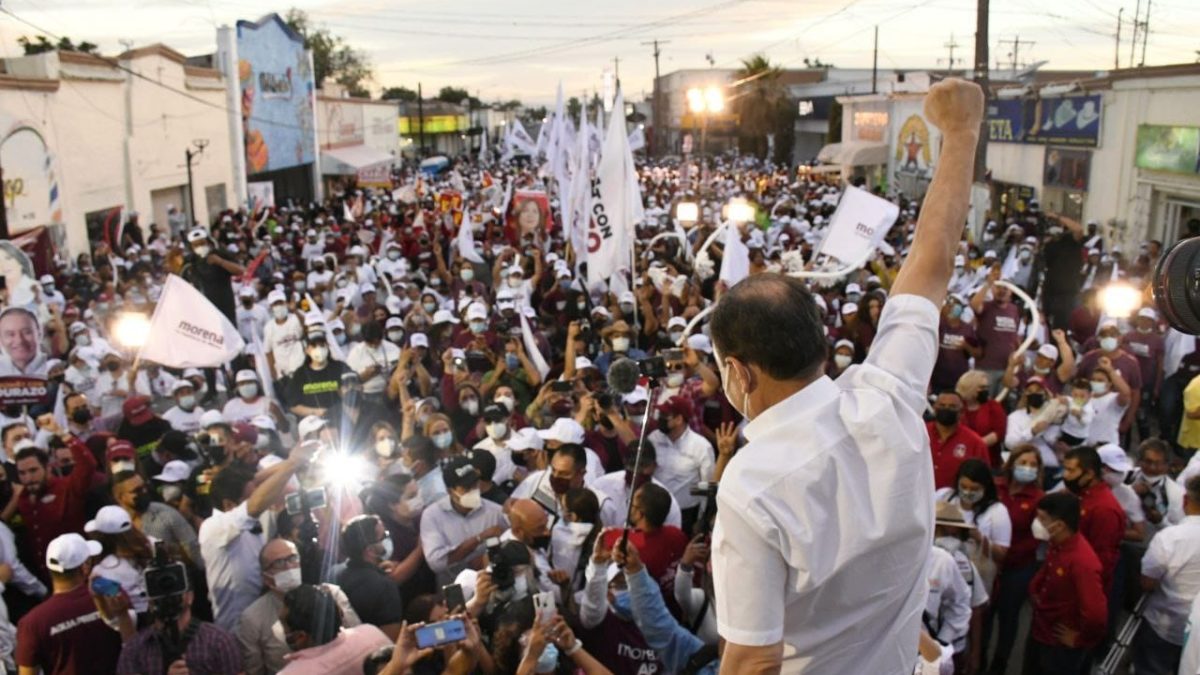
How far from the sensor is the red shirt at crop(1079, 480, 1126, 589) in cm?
521

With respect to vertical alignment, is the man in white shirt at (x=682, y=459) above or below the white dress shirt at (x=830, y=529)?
below

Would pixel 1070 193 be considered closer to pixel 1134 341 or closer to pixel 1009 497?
pixel 1134 341

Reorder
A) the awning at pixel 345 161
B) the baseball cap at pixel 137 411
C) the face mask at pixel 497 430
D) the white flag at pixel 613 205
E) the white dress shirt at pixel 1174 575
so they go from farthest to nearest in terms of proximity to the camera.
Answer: the awning at pixel 345 161 → the white flag at pixel 613 205 → the baseball cap at pixel 137 411 → the face mask at pixel 497 430 → the white dress shirt at pixel 1174 575

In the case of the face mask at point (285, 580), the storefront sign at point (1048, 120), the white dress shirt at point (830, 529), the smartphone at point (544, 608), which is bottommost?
the face mask at point (285, 580)

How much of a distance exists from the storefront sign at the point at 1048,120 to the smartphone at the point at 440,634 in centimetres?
2019

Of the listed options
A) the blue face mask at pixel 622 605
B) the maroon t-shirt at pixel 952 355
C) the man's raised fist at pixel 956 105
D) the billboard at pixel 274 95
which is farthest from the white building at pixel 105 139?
the man's raised fist at pixel 956 105

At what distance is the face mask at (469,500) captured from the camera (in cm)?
524

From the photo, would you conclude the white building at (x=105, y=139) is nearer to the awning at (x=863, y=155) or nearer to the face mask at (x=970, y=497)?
the face mask at (x=970, y=497)

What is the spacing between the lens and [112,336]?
34.0ft

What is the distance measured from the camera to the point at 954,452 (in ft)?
20.4

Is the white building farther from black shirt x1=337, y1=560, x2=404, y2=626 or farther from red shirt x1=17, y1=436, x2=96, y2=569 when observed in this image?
black shirt x1=337, y1=560, x2=404, y2=626

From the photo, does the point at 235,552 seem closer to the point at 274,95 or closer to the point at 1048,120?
the point at 1048,120

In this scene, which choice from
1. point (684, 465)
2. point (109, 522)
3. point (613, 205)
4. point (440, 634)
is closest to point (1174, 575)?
point (684, 465)

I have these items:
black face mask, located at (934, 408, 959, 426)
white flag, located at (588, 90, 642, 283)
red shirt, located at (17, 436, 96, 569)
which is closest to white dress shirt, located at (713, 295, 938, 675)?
black face mask, located at (934, 408, 959, 426)
